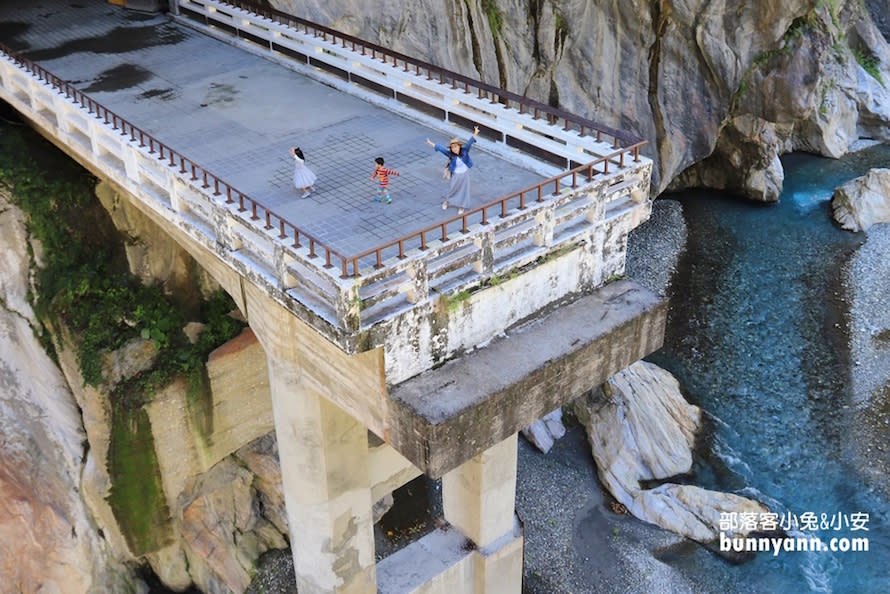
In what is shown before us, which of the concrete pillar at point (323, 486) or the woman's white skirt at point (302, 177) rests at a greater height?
the woman's white skirt at point (302, 177)

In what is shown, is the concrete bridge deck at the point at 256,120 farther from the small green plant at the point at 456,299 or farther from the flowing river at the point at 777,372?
the flowing river at the point at 777,372

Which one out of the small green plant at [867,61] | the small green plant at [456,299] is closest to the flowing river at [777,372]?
the small green plant at [867,61]

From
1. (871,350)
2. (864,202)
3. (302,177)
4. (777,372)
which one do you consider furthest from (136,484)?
(864,202)

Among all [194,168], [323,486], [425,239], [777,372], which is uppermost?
[194,168]

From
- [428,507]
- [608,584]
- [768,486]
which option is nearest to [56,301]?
[428,507]

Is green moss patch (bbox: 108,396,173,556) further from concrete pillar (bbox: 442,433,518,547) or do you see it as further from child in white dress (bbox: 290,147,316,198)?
child in white dress (bbox: 290,147,316,198)

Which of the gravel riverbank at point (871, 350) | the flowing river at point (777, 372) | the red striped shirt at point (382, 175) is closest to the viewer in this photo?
the red striped shirt at point (382, 175)

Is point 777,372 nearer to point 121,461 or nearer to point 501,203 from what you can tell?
point 501,203

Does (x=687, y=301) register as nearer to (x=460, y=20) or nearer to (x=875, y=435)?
(x=875, y=435)
